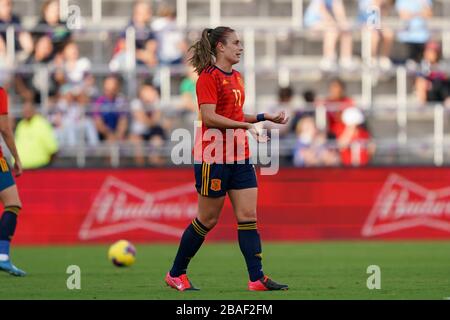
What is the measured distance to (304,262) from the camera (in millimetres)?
14781

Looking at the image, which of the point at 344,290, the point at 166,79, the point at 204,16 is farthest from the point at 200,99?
the point at 204,16

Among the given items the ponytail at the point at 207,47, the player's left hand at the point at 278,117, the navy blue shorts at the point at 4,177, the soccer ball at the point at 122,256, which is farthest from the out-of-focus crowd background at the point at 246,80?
the player's left hand at the point at 278,117

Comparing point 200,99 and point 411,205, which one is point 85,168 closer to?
point 411,205

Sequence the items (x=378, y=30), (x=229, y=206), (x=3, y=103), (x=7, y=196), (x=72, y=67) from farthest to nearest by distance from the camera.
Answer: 1. (x=378, y=30)
2. (x=72, y=67)
3. (x=229, y=206)
4. (x=7, y=196)
5. (x=3, y=103)

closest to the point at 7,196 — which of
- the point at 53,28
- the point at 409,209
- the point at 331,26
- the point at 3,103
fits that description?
the point at 3,103

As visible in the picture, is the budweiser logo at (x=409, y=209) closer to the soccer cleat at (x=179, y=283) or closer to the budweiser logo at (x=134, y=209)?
the budweiser logo at (x=134, y=209)

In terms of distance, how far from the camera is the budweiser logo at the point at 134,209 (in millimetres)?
19344

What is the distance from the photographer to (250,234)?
1052cm

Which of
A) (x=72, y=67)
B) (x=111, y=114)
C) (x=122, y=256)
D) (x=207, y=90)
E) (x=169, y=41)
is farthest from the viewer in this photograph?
(x=169, y=41)

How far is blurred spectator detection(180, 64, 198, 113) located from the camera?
20375mm

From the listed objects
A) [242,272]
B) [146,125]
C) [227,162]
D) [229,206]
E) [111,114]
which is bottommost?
[229,206]

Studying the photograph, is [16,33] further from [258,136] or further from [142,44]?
[258,136]

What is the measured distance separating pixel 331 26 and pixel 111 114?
175 inches

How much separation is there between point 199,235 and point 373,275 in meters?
2.41
